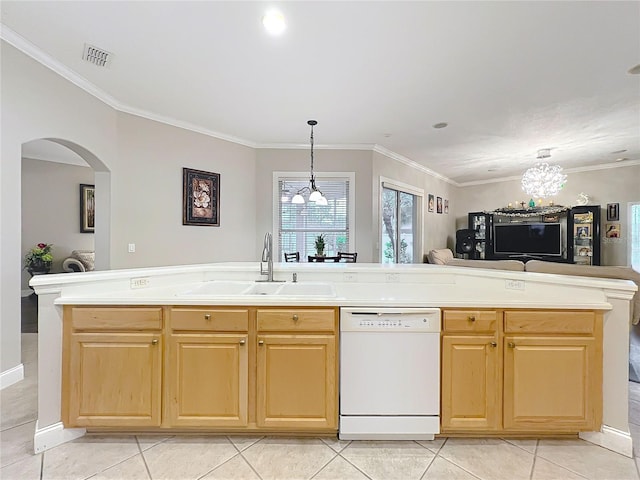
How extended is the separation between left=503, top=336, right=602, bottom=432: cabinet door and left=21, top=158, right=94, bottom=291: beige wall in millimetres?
7902

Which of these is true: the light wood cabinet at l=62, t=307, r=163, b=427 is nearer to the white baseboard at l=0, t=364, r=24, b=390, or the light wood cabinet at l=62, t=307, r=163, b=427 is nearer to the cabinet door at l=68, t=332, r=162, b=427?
the cabinet door at l=68, t=332, r=162, b=427

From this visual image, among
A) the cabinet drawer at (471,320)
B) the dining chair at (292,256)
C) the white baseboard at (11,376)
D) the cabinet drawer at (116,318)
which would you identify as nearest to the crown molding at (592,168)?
the dining chair at (292,256)

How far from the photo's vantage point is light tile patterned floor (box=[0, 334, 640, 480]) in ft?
5.25

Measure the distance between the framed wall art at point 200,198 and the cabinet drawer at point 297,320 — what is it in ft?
10.1

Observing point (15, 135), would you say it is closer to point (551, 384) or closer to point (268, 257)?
point (268, 257)

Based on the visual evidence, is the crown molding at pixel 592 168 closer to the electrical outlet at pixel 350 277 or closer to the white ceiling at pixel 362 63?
the white ceiling at pixel 362 63

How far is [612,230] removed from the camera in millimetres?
6430

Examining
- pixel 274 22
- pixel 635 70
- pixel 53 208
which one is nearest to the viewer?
pixel 274 22

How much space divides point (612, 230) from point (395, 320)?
7.45m

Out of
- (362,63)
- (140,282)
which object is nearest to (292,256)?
(140,282)

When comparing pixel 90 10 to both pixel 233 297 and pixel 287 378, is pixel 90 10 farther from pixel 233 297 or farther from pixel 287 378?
pixel 287 378

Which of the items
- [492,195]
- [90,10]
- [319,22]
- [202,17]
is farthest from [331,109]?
[492,195]

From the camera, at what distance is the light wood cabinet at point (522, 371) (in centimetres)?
179

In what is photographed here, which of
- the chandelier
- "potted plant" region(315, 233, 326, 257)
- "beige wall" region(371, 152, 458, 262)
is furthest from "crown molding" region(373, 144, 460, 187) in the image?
the chandelier
